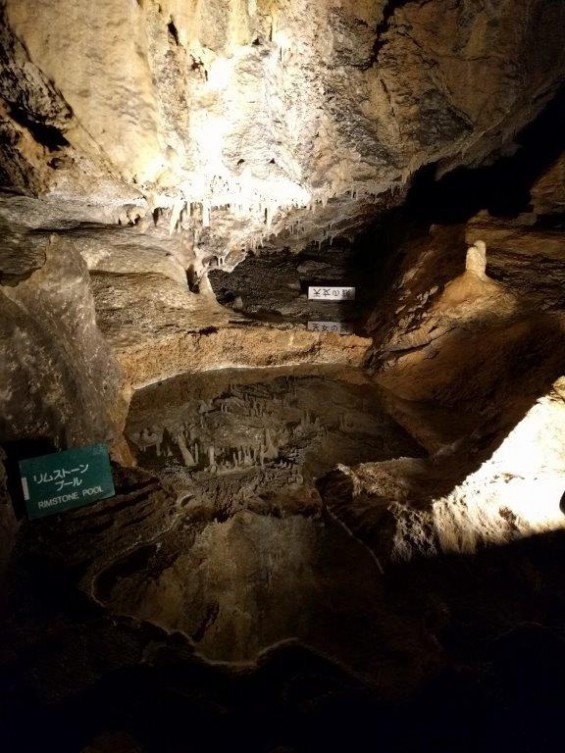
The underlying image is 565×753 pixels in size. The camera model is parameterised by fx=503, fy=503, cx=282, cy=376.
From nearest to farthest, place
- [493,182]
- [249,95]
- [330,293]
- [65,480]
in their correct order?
[65,480]
[249,95]
[330,293]
[493,182]

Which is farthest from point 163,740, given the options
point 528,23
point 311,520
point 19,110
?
point 528,23

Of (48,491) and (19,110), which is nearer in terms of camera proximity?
(48,491)

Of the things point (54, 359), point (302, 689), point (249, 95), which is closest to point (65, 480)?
point (54, 359)

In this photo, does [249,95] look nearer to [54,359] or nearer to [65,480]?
[54,359]

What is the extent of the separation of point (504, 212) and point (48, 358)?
7.22m

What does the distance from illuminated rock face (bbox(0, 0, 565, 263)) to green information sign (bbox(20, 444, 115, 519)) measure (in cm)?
331

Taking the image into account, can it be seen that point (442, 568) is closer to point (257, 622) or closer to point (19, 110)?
point (257, 622)

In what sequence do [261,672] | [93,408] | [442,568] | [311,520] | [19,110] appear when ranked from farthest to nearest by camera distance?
[19,110] → [93,408] → [311,520] → [442,568] → [261,672]

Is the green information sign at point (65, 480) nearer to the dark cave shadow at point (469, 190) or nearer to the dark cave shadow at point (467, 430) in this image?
the dark cave shadow at point (467, 430)

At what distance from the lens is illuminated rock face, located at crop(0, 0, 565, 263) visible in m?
4.49

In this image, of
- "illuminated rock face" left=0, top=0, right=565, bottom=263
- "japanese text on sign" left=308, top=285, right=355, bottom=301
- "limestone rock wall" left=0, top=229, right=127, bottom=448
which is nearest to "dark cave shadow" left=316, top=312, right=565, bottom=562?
"limestone rock wall" left=0, top=229, right=127, bottom=448

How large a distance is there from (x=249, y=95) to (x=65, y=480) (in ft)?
14.6

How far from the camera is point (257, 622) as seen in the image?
118 inches

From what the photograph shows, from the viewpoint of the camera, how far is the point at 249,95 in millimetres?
5438
